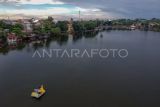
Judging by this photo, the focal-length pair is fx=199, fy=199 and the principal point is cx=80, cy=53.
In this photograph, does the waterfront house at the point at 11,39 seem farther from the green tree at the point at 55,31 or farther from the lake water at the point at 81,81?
the green tree at the point at 55,31

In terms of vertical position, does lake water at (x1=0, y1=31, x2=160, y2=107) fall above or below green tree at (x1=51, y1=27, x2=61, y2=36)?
below

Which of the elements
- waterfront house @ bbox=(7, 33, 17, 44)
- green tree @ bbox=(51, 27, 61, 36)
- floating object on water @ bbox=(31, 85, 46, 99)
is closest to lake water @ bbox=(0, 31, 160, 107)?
floating object on water @ bbox=(31, 85, 46, 99)

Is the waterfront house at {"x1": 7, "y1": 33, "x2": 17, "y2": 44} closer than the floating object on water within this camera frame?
No

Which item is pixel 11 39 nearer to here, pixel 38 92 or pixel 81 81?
pixel 81 81

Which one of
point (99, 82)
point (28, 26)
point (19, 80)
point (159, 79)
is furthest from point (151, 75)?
point (28, 26)

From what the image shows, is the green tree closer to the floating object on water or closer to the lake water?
the lake water

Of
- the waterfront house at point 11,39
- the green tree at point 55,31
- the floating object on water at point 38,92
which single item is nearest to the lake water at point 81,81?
the floating object on water at point 38,92

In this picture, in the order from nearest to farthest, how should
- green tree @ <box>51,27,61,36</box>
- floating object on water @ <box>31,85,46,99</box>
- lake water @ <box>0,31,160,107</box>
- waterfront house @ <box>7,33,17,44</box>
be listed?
lake water @ <box>0,31,160,107</box> < floating object on water @ <box>31,85,46,99</box> < waterfront house @ <box>7,33,17,44</box> < green tree @ <box>51,27,61,36</box>

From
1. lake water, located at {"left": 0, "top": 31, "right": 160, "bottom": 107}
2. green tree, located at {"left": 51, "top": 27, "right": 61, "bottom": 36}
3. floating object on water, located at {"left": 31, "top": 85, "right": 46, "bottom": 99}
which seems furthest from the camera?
→ green tree, located at {"left": 51, "top": 27, "right": 61, "bottom": 36}

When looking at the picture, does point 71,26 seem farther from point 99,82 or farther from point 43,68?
point 99,82
